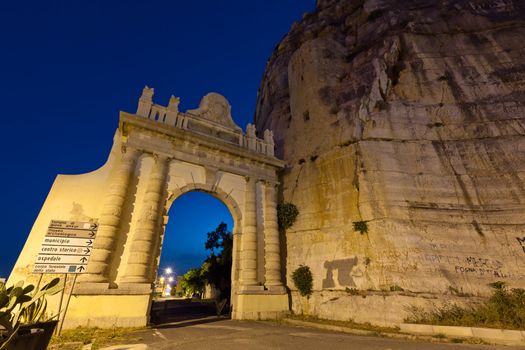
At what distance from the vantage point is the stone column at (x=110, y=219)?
9023mm

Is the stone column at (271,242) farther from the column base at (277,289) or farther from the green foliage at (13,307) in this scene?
the green foliage at (13,307)

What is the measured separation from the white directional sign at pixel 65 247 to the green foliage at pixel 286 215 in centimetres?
1023

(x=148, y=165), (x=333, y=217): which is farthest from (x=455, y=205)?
(x=148, y=165)

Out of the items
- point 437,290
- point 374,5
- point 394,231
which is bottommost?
point 437,290

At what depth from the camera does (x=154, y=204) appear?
10.9 meters

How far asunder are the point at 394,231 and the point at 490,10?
18369 mm

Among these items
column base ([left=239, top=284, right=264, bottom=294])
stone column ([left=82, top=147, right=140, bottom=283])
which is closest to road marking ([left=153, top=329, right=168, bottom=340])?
stone column ([left=82, top=147, right=140, bottom=283])

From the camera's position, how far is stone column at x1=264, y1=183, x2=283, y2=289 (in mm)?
12797

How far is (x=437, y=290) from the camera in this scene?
9586mm

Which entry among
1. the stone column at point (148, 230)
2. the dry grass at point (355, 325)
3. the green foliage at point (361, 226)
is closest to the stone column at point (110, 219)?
the stone column at point (148, 230)

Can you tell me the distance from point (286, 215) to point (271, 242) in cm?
200

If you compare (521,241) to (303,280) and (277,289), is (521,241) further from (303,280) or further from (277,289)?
(277,289)

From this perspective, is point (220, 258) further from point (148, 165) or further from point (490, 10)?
point (490, 10)

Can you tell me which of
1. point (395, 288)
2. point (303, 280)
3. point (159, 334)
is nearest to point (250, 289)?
point (303, 280)
